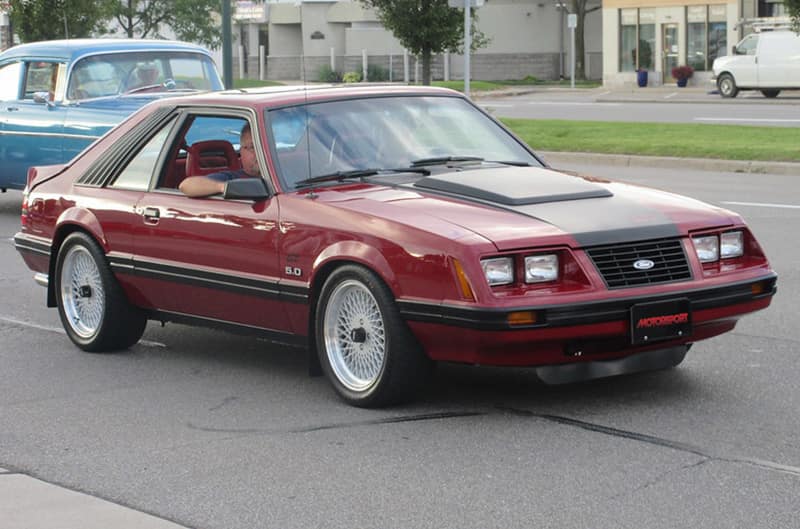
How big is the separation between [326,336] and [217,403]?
0.65 m

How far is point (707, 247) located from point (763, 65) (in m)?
37.1

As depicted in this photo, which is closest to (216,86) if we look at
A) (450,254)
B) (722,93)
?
(450,254)

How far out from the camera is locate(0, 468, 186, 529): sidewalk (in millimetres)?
5129

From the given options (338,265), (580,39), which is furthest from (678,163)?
(580,39)

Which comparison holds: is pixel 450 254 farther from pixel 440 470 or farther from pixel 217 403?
pixel 217 403

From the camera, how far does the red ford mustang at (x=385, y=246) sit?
623cm

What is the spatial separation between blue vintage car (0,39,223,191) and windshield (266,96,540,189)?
6916mm

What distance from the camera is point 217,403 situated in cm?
705

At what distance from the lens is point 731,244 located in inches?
269

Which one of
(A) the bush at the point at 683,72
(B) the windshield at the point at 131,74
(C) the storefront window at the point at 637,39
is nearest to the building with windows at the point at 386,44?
(C) the storefront window at the point at 637,39

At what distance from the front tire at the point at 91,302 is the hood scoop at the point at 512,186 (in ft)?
6.56

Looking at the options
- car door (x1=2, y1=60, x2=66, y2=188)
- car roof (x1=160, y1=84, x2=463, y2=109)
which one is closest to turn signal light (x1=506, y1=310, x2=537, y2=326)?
car roof (x1=160, y1=84, x2=463, y2=109)

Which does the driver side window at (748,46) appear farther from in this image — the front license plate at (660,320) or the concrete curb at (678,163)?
the front license plate at (660,320)

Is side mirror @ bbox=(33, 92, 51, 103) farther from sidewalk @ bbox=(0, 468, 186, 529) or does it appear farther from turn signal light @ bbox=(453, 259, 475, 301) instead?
sidewalk @ bbox=(0, 468, 186, 529)
